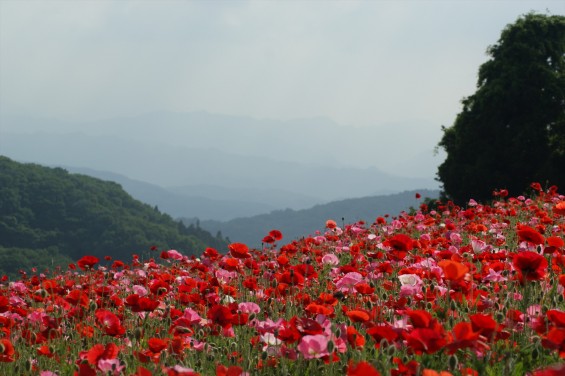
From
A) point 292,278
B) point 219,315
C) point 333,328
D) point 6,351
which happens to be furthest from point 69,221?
point 333,328

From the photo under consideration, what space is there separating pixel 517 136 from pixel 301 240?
67.9 feet

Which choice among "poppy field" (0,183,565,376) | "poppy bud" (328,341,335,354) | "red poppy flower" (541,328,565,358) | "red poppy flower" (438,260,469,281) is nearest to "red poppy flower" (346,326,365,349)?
"poppy field" (0,183,565,376)

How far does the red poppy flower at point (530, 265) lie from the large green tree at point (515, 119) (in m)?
25.7

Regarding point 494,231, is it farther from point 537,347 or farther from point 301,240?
point 537,347

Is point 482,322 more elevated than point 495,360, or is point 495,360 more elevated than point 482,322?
point 482,322

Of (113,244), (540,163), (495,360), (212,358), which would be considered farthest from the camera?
(113,244)

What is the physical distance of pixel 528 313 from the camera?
3766mm

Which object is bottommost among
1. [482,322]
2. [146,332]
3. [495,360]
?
[146,332]

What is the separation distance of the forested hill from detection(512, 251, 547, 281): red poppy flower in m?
116

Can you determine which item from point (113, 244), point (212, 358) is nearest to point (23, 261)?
point (113, 244)

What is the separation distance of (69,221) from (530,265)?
13217 centimetres

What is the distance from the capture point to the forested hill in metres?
119

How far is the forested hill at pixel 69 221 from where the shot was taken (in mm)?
119312

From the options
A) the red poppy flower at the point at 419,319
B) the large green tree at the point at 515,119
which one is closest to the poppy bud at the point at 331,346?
the red poppy flower at the point at 419,319
